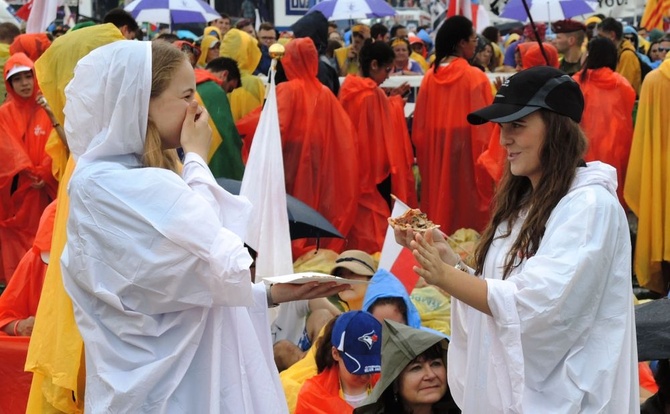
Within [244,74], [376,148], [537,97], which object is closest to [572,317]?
[537,97]

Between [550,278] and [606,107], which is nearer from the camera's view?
[550,278]

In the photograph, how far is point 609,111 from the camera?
9.30 m

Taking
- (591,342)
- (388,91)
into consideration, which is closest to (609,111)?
(388,91)

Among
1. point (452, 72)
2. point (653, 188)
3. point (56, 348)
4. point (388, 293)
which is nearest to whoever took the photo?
point (56, 348)

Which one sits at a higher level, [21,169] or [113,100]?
[113,100]

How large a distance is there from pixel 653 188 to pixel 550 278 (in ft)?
18.8

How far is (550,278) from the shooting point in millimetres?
3330

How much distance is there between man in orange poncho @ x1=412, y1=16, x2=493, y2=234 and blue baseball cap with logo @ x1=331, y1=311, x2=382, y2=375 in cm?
478

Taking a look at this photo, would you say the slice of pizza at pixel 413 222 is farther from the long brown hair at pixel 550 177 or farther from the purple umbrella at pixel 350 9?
the purple umbrella at pixel 350 9

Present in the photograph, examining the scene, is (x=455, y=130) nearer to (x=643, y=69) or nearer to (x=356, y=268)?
(x=643, y=69)

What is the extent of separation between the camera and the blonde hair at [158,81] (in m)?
3.50

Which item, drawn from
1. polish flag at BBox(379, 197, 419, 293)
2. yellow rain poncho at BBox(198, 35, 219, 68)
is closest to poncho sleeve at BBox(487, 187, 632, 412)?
polish flag at BBox(379, 197, 419, 293)

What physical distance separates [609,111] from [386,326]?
487 cm

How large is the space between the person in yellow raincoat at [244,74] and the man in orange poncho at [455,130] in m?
1.46
